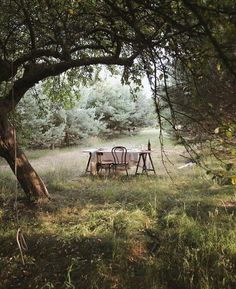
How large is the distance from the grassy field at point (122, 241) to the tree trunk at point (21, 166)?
251 millimetres

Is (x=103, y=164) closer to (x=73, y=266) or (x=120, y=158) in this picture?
(x=120, y=158)

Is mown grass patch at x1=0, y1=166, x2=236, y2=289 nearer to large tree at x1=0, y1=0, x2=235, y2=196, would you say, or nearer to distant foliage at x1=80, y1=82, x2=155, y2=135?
large tree at x1=0, y1=0, x2=235, y2=196

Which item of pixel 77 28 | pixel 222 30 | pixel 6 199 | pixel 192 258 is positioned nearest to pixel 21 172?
pixel 6 199

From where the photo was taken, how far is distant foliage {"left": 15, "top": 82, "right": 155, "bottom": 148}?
620 inches

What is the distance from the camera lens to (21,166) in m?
6.41

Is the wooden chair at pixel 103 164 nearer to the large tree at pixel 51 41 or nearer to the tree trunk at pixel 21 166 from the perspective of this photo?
the large tree at pixel 51 41

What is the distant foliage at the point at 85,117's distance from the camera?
1575cm

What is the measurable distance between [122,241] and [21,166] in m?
2.73

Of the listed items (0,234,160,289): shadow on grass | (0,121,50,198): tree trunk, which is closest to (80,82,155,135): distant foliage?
(0,121,50,198): tree trunk

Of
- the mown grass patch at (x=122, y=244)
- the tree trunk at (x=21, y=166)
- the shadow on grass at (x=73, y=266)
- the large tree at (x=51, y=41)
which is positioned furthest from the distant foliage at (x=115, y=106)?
the shadow on grass at (x=73, y=266)

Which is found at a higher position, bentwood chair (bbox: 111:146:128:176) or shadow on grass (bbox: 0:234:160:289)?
bentwood chair (bbox: 111:146:128:176)

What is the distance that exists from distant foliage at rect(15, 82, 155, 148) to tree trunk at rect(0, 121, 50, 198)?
23.5 feet

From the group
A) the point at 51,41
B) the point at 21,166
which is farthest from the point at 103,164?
the point at 51,41

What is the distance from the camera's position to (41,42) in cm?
604
